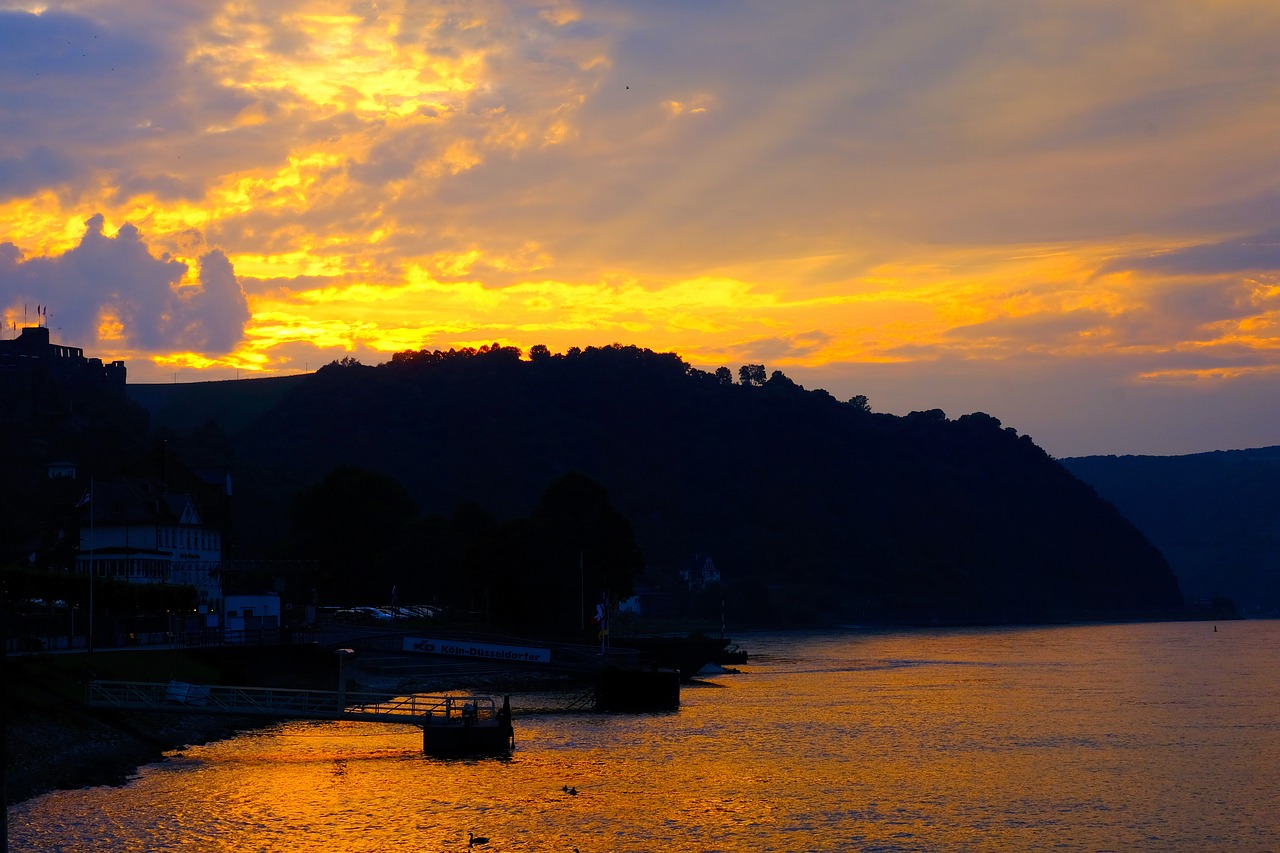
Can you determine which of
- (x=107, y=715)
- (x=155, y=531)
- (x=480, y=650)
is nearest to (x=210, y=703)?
(x=107, y=715)

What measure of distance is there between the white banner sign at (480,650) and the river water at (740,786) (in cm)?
352

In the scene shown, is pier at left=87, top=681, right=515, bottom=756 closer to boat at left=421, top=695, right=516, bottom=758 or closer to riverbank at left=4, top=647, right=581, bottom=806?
boat at left=421, top=695, right=516, bottom=758

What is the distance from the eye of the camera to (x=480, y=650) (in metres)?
81.6

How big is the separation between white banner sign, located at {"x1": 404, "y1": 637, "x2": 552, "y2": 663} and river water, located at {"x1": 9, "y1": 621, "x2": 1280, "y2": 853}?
352cm

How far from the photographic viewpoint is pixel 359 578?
15200 cm

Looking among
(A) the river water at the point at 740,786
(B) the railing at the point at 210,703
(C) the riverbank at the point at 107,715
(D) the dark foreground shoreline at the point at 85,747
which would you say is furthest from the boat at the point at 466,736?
(D) the dark foreground shoreline at the point at 85,747

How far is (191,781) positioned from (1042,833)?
31070 mm

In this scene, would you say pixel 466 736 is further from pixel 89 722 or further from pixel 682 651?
pixel 682 651

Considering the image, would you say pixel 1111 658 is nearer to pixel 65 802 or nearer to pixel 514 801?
pixel 514 801

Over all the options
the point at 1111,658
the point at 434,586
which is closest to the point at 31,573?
the point at 434,586

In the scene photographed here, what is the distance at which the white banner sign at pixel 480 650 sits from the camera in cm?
7862

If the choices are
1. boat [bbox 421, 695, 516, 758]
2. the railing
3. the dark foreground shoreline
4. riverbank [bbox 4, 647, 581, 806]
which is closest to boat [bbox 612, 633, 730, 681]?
riverbank [bbox 4, 647, 581, 806]

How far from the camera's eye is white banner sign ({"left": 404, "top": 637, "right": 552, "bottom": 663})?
258 ft

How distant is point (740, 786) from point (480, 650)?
1142 inches
